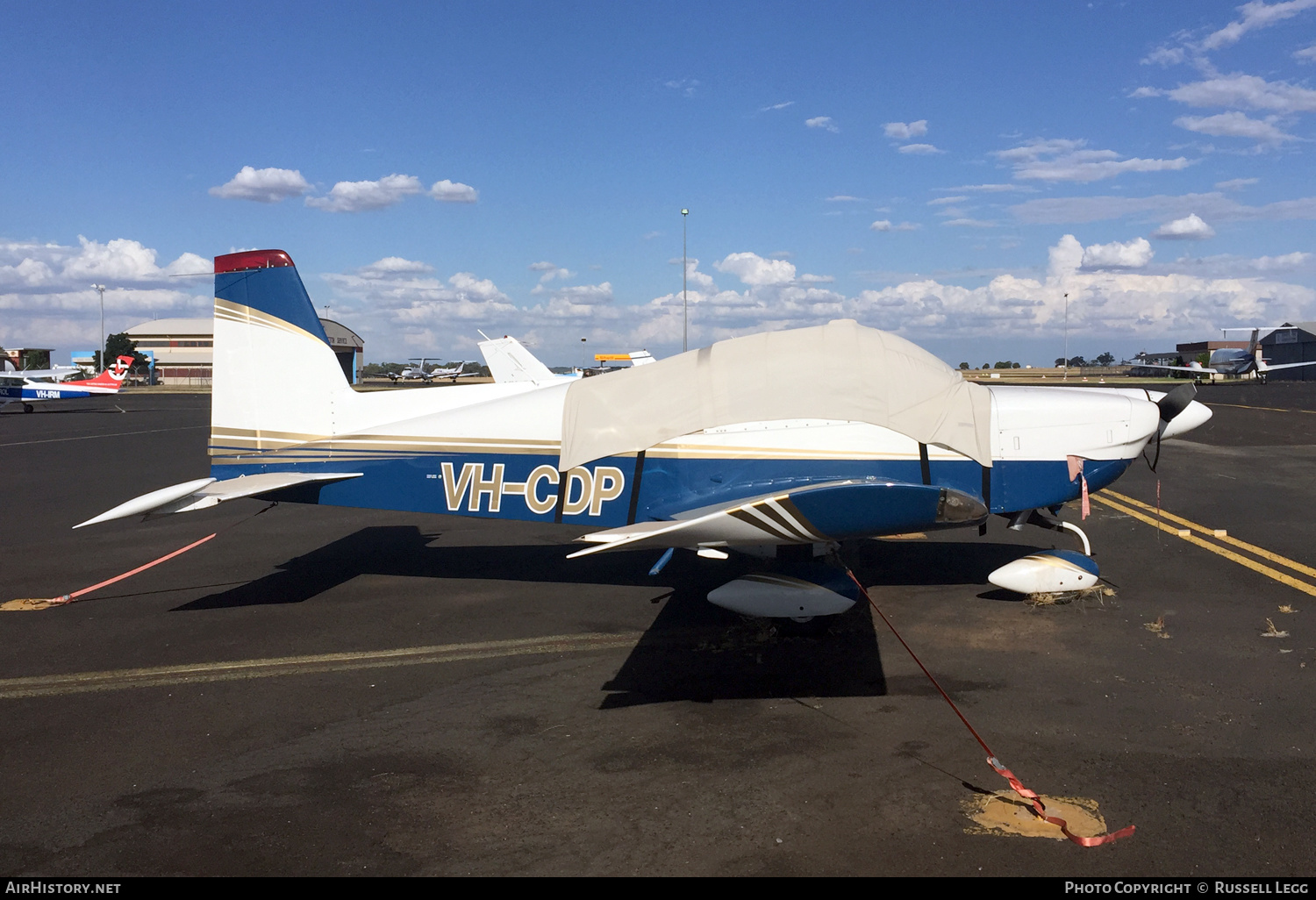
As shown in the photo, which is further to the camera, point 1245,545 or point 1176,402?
point 1245,545

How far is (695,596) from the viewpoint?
25.0 ft

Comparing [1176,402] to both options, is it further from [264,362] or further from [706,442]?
[264,362]

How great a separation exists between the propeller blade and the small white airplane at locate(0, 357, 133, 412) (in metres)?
50.3

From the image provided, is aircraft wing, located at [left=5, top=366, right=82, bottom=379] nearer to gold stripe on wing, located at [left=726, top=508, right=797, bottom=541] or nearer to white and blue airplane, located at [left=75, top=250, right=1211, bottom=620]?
white and blue airplane, located at [left=75, top=250, right=1211, bottom=620]

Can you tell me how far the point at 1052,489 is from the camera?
22.7 feet

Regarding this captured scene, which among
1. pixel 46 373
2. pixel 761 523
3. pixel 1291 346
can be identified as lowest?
pixel 761 523

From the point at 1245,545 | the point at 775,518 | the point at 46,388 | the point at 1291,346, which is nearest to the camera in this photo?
the point at 775,518

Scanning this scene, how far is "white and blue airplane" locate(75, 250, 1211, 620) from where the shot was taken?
6.20m

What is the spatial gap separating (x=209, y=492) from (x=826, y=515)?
16.9 feet

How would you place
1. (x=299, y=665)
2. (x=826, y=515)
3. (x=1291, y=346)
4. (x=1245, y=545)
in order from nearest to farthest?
(x=826, y=515) → (x=299, y=665) → (x=1245, y=545) → (x=1291, y=346)

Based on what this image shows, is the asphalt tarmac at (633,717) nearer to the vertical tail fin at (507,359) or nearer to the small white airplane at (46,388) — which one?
the vertical tail fin at (507,359)

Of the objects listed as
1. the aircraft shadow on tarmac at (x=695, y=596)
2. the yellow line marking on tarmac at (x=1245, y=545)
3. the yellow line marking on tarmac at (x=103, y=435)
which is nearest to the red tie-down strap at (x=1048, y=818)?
the aircraft shadow on tarmac at (x=695, y=596)

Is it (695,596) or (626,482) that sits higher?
(626,482)

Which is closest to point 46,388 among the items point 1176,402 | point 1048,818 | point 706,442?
point 706,442
